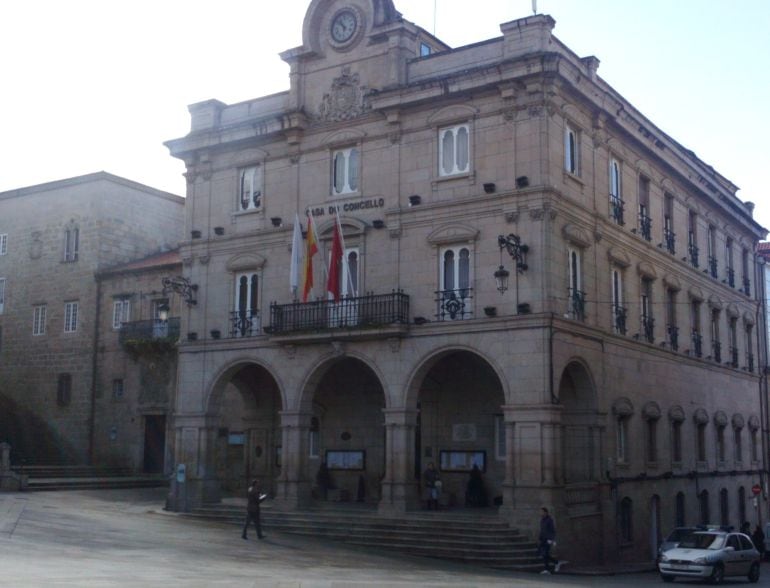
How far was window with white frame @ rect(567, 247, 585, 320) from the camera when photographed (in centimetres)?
2912

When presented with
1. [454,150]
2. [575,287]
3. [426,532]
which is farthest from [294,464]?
[454,150]

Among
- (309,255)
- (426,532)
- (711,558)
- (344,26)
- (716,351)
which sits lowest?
(711,558)

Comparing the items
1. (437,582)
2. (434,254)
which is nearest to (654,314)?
Result: (434,254)

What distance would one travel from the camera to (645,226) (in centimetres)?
3491

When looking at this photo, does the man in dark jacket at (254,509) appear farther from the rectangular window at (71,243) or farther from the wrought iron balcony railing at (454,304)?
the rectangular window at (71,243)

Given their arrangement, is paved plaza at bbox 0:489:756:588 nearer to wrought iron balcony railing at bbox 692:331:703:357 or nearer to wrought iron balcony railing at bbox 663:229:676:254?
wrought iron balcony railing at bbox 692:331:703:357

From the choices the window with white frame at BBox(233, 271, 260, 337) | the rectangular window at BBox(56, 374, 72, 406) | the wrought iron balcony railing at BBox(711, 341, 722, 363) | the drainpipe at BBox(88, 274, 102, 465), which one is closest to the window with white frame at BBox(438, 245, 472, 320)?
the window with white frame at BBox(233, 271, 260, 337)

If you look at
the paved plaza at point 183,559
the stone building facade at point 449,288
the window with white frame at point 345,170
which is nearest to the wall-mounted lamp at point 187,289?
the stone building facade at point 449,288

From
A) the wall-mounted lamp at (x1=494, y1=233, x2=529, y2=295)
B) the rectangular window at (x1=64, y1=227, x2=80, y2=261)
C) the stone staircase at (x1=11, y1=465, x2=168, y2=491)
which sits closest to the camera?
the wall-mounted lamp at (x1=494, y1=233, x2=529, y2=295)

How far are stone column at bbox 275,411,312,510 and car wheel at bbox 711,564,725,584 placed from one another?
11768 mm

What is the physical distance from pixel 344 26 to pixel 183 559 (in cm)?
1768

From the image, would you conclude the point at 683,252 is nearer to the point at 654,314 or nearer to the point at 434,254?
the point at 654,314

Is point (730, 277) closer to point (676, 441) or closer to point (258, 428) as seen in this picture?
point (676, 441)

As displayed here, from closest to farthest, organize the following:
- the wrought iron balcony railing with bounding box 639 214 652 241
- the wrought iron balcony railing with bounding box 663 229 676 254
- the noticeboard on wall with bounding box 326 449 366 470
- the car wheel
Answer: the car wheel < the noticeboard on wall with bounding box 326 449 366 470 < the wrought iron balcony railing with bounding box 639 214 652 241 < the wrought iron balcony railing with bounding box 663 229 676 254
